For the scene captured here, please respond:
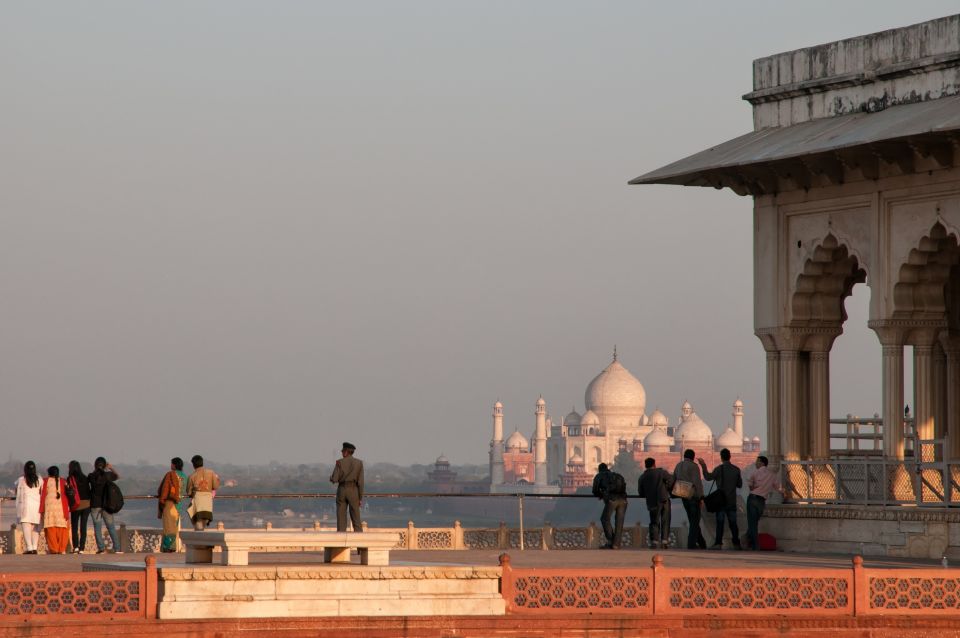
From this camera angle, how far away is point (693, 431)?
14850 centimetres

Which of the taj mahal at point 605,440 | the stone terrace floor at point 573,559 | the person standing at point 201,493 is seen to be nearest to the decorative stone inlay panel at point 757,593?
the stone terrace floor at point 573,559

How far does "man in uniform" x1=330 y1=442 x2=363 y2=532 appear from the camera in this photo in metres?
18.4

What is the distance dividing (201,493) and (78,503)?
190 cm

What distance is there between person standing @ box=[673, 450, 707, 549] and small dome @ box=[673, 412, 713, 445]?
416ft

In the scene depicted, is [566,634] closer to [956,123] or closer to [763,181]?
[956,123]

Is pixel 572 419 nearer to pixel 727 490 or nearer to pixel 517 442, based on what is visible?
pixel 517 442

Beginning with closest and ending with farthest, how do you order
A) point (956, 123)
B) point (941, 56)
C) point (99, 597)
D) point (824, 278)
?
point (99, 597), point (956, 123), point (941, 56), point (824, 278)

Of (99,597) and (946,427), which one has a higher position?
(946,427)

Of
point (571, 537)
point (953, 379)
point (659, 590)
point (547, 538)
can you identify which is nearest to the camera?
point (659, 590)

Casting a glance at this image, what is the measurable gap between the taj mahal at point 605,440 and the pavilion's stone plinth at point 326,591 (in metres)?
121

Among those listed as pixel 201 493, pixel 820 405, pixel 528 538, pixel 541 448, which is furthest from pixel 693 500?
pixel 541 448

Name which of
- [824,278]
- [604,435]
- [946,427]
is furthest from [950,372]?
[604,435]

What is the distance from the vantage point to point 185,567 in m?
13.7

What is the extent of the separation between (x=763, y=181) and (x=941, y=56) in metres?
2.72
